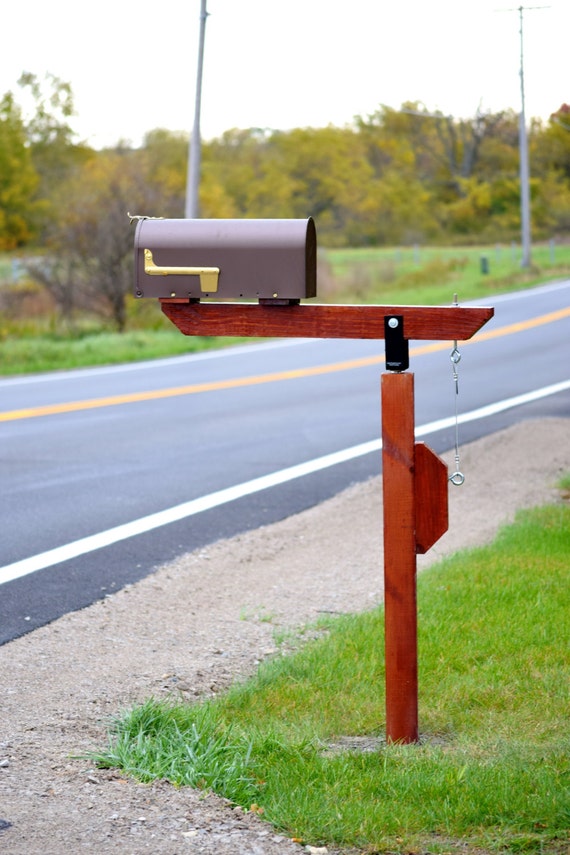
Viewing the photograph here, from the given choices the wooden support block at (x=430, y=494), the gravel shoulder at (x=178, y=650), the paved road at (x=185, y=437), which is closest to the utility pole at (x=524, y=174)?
the paved road at (x=185, y=437)

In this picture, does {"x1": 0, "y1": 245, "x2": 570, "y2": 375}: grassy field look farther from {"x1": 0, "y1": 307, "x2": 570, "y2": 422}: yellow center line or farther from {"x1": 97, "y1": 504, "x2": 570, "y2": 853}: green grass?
{"x1": 97, "y1": 504, "x2": 570, "y2": 853}: green grass

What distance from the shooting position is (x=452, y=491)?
9.19m

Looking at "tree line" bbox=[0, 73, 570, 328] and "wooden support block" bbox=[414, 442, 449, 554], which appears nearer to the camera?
"wooden support block" bbox=[414, 442, 449, 554]

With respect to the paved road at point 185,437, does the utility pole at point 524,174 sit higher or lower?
higher

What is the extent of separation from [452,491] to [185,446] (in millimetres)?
3146

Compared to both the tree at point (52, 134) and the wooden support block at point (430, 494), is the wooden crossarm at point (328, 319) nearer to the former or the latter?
the wooden support block at point (430, 494)

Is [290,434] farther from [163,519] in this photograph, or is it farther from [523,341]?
[523,341]

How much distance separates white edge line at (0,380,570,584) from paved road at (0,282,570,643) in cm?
3

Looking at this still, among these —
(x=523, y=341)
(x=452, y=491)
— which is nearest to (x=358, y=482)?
(x=452, y=491)

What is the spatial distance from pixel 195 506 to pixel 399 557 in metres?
4.47

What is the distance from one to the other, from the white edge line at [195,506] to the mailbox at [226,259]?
9.76 ft

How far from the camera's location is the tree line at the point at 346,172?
53.5m

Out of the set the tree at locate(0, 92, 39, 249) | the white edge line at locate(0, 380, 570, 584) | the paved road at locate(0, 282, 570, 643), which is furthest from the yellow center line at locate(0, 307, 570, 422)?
the tree at locate(0, 92, 39, 249)

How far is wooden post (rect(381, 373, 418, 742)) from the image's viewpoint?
4363 mm
